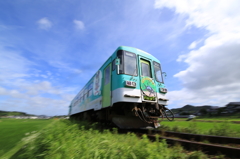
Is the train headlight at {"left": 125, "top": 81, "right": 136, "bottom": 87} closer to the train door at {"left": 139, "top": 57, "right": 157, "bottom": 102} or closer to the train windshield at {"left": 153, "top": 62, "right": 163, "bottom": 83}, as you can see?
the train door at {"left": 139, "top": 57, "right": 157, "bottom": 102}

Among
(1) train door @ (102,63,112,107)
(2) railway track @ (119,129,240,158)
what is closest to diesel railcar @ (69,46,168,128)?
(1) train door @ (102,63,112,107)

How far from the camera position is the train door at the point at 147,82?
529 centimetres

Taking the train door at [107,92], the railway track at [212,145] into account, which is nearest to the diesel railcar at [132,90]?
the train door at [107,92]

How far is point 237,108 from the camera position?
365 inches

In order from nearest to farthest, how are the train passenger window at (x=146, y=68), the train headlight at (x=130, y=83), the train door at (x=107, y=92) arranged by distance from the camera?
1. the train headlight at (x=130, y=83)
2. the train door at (x=107, y=92)
3. the train passenger window at (x=146, y=68)

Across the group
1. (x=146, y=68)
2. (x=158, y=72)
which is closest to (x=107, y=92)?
(x=146, y=68)

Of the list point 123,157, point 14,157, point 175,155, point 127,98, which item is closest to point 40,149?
point 14,157

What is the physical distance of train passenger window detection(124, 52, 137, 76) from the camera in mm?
5227

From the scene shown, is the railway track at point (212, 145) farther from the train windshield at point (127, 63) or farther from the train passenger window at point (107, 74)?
the train passenger window at point (107, 74)

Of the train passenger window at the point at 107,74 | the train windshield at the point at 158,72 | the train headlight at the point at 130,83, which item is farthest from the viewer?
the train windshield at the point at 158,72

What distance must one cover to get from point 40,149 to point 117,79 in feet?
11.2

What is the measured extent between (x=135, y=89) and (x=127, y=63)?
3.80ft

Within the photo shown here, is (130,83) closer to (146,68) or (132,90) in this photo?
(132,90)

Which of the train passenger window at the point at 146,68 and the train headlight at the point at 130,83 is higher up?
the train passenger window at the point at 146,68
